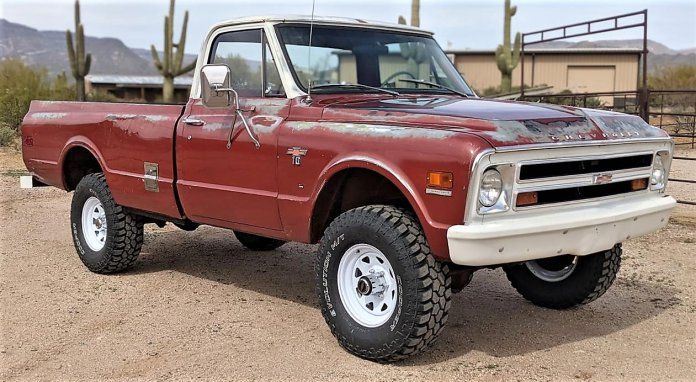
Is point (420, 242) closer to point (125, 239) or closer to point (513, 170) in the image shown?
point (513, 170)

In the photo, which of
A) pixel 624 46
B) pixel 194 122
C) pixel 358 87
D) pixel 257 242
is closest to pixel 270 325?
pixel 194 122

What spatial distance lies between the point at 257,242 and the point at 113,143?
176 centimetres

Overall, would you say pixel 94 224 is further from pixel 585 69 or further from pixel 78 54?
pixel 585 69

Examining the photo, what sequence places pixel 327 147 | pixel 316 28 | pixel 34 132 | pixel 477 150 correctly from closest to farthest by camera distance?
1. pixel 477 150
2. pixel 327 147
3. pixel 316 28
4. pixel 34 132

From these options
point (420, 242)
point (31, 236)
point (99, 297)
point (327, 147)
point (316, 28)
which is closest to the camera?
point (420, 242)

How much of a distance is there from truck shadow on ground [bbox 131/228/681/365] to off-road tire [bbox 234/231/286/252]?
0.08 meters

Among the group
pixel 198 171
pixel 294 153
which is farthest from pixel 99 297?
pixel 294 153

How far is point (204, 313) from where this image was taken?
5504 millimetres

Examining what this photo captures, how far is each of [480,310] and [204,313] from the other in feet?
6.27

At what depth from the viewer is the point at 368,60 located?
5719 mm

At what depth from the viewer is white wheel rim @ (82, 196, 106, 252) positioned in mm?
6816

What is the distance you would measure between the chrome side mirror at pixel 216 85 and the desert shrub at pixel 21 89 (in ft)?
44.4

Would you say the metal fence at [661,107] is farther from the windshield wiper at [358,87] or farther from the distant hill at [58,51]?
the distant hill at [58,51]

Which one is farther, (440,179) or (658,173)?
(658,173)
